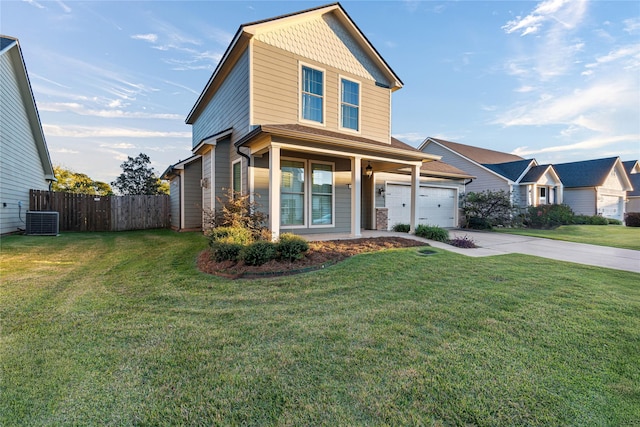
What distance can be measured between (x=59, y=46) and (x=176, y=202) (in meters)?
6.53

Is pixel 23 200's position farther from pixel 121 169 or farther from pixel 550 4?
pixel 550 4

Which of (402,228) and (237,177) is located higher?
(237,177)

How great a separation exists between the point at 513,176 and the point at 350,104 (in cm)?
1579

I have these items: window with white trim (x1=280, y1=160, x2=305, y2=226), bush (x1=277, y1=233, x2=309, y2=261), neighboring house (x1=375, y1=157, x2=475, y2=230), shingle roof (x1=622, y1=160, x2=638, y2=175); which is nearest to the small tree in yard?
neighboring house (x1=375, y1=157, x2=475, y2=230)

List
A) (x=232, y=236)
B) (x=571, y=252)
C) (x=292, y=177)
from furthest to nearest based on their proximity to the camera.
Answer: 1. (x=292, y=177)
2. (x=571, y=252)
3. (x=232, y=236)

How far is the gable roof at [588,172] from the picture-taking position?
21.0m

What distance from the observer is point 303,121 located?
8484 millimetres

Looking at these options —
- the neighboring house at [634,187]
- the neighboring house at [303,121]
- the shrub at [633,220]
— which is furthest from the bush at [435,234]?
the neighboring house at [634,187]

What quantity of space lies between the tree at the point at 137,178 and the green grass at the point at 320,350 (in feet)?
72.8

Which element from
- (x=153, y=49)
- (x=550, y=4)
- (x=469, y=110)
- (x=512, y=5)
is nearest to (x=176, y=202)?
(x=153, y=49)

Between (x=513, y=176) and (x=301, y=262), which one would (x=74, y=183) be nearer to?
(x=301, y=262)

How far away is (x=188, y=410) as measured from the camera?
71.4 inches

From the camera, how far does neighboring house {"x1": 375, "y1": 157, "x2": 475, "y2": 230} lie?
11.6 metres

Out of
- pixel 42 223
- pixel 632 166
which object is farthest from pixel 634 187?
pixel 42 223
